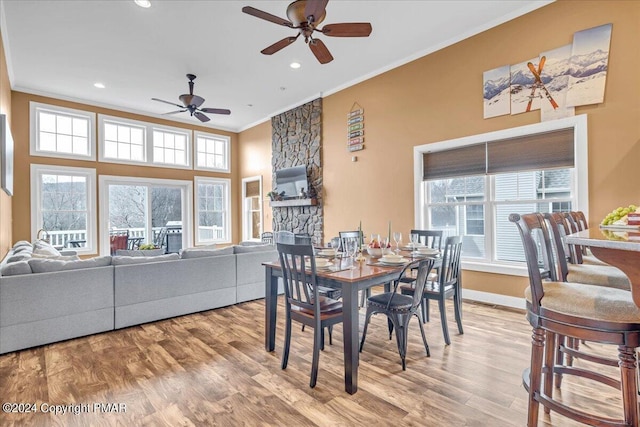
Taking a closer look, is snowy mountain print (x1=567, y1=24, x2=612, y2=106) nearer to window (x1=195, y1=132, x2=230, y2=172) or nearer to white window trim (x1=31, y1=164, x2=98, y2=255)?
window (x1=195, y1=132, x2=230, y2=172)

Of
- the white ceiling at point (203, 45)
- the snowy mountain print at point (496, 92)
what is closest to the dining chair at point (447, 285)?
the snowy mountain print at point (496, 92)

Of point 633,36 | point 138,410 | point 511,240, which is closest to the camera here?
point 138,410

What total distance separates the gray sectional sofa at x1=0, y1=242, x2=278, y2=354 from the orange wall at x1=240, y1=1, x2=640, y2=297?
234 cm

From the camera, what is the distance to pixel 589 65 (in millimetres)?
3316

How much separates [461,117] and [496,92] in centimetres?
50

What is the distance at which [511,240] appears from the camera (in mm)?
4070

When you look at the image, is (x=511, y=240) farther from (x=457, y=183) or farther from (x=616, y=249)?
(x=616, y=249)

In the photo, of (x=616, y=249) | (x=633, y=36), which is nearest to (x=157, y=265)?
(x=616, y=249)

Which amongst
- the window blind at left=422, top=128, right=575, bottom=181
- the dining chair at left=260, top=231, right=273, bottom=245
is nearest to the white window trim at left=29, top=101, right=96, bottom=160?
the dining chair at left=260, top=231, right=273, bottom=245

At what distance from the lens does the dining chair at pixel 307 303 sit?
2.23m

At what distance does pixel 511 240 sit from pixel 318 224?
3530 mm

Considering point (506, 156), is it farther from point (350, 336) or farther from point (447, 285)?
point (350, 336)

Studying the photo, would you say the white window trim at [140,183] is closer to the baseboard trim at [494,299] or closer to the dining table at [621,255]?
the baseboard trim at [494,299]

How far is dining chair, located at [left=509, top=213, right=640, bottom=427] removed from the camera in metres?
1.33
